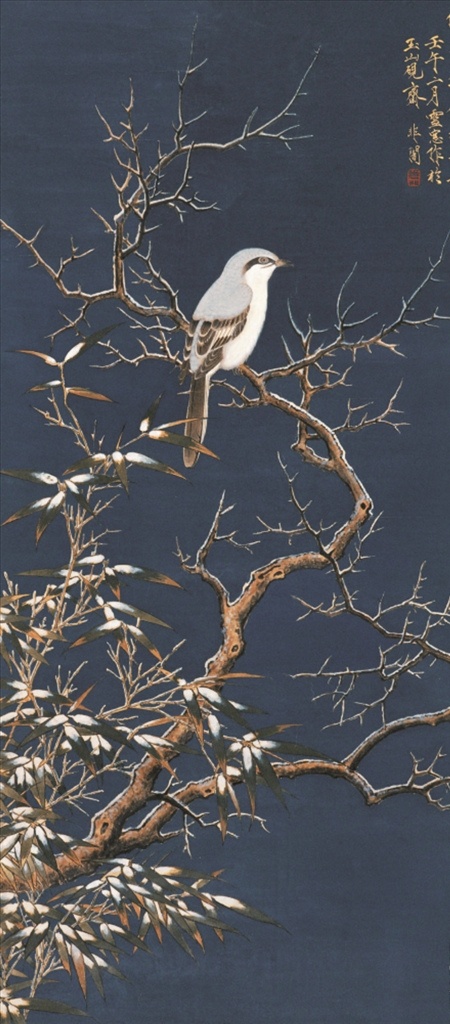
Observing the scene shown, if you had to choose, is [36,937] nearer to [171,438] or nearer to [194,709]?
[194,709]

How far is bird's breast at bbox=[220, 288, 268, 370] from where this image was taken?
2.79 m

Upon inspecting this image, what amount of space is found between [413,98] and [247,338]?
2.42ft

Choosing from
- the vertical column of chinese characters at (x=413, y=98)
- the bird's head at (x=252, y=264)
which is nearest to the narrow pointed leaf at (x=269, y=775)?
the bird's head at (x=252, y=264)

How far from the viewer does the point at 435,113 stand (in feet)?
9.29

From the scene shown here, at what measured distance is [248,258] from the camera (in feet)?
9.20

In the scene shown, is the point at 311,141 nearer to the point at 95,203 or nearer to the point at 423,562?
the point at 95,203

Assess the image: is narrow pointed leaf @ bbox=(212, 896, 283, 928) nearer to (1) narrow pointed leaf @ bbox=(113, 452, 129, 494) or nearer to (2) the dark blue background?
(2) the dark blue background

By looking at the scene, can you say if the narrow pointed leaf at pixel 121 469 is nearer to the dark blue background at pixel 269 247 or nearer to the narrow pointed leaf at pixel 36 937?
the dark blue background at pixel 269 247

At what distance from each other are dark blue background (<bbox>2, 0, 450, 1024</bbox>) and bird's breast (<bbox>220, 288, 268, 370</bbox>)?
3 centimetres

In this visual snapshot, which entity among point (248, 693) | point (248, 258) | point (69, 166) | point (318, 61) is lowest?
point (248, 693)

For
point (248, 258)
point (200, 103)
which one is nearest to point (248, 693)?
point (248, 258)

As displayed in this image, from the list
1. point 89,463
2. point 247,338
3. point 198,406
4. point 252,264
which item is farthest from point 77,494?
point 252,264

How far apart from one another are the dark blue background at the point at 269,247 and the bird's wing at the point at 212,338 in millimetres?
83

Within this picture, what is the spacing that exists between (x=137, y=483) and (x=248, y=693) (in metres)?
0.59
